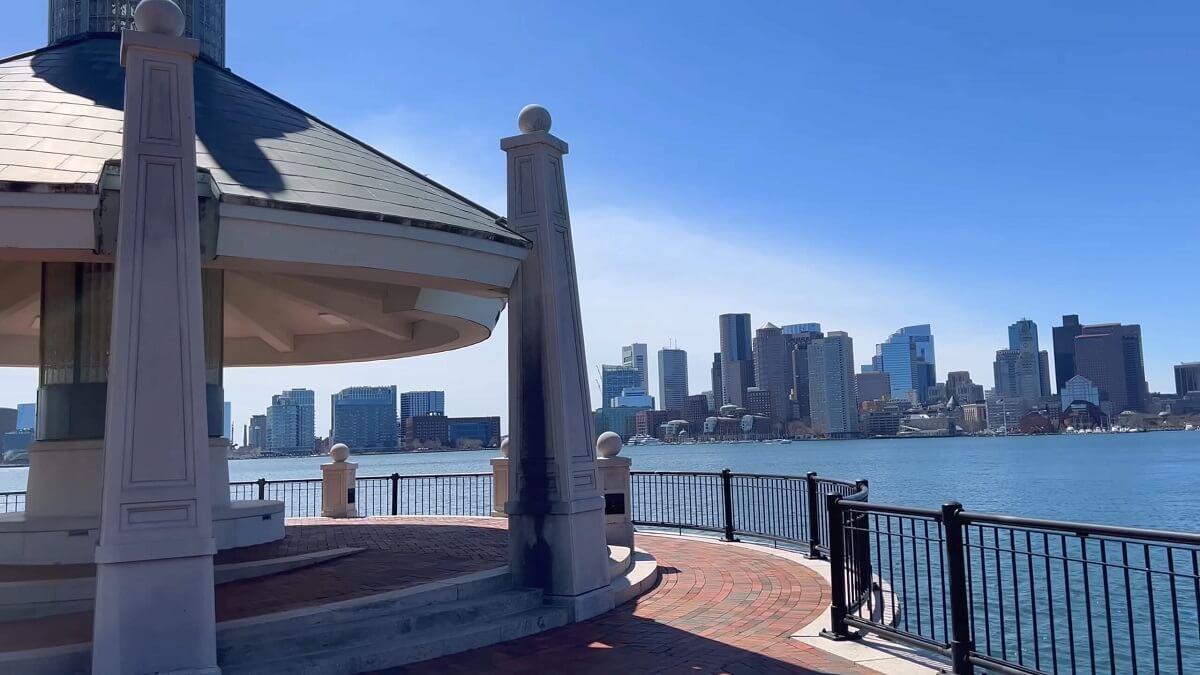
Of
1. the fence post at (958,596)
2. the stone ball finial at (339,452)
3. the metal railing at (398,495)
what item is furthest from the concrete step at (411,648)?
the stone ball finial at (339,452)

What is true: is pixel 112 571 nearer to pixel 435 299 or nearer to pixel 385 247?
pixel 385 247

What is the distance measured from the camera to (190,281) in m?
6.81

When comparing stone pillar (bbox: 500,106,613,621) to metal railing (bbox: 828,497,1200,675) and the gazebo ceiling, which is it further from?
metal railing (bbox: 828,497,1200,675)

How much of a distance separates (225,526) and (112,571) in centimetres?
538

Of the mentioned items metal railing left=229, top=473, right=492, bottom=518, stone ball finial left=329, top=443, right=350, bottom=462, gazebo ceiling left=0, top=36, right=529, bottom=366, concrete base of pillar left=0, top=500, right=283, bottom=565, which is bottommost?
metal railing left=229, top=473, right=492, bottom=518

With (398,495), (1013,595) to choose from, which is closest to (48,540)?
(1013,595)

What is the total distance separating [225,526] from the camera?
11.5 m

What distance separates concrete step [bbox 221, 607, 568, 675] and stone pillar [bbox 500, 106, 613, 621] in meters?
0.55

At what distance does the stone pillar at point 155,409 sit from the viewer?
6387 mm

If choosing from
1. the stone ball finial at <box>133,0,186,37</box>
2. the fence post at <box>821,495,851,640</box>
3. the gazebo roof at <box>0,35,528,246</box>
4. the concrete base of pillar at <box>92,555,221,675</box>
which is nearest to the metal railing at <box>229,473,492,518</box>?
the gazebo roof at <box>0,35,528,246</box>

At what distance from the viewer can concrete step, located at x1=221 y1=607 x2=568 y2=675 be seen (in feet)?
23.1

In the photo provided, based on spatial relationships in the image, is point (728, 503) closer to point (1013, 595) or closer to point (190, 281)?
point (1013, 595)

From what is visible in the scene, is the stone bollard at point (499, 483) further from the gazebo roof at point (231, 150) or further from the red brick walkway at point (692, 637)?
the gazebo roof at point (231, 150)

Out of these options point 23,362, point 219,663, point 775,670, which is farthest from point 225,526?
point 23,362
